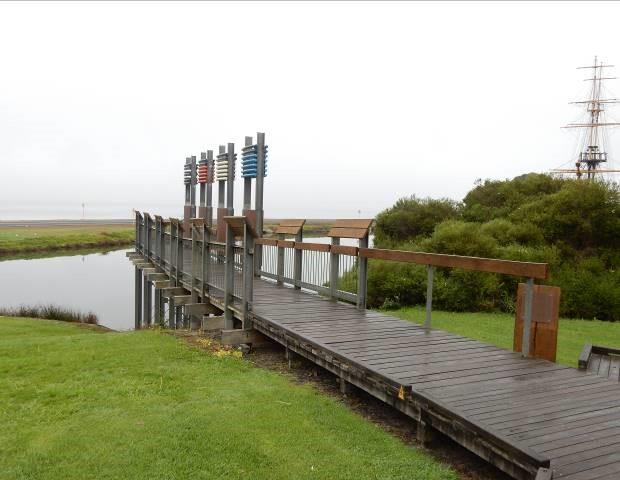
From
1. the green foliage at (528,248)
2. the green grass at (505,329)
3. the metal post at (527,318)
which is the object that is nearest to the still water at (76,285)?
the green foliage at (528,248)

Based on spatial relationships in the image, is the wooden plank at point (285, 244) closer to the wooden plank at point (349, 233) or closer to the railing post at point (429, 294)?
the wooden plank at point (349, 233)

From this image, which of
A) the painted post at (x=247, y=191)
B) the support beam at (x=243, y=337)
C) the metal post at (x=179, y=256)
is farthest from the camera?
the painted post at (x=247, y=191)

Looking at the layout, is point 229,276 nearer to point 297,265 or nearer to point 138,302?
point 297,265

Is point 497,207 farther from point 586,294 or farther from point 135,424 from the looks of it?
point 135,424

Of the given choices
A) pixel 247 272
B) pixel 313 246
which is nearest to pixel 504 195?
pixel 313 246

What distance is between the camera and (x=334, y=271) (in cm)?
856

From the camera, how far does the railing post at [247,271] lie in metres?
7.05

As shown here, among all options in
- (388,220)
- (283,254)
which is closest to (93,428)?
(283,254)

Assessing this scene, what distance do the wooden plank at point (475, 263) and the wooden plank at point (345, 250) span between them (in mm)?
131

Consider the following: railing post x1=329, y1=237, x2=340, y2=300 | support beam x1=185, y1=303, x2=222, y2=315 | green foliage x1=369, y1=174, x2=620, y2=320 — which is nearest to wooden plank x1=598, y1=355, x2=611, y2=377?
railing post x1=329, y1=237, x2=340, y2=300

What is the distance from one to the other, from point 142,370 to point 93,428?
1674 millimetres

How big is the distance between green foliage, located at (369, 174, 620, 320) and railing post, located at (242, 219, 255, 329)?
5.62 meters

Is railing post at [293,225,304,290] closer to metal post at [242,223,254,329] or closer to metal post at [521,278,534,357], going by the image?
metal post at [242,223,254,329]

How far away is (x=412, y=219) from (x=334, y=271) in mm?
13834
